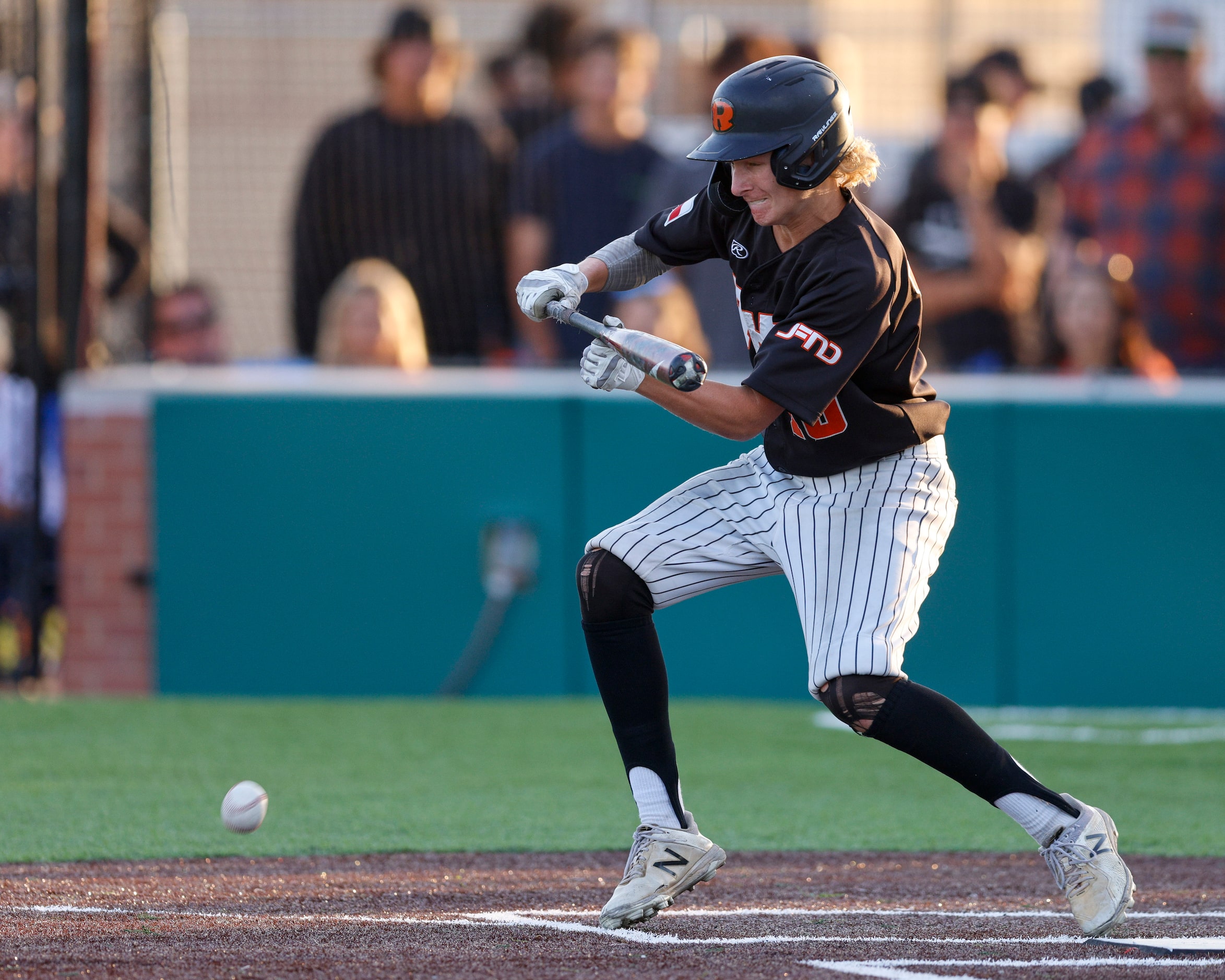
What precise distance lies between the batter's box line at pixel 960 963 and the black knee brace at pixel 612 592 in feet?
2.89

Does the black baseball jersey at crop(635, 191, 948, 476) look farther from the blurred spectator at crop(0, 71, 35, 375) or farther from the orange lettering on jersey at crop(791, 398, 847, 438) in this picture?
the blurred spectator at crop(0, 71, 35, 375)

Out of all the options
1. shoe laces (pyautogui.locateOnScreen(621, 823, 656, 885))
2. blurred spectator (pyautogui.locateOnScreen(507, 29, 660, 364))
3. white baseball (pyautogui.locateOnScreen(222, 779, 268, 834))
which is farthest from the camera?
blurred spectator (pyautogui.locateOnScreen(507, 29, 660, 364))

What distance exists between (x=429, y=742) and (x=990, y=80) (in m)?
4.28

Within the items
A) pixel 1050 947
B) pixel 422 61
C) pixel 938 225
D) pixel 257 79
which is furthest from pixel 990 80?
pixel 1050 947

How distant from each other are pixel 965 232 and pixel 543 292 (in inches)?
200

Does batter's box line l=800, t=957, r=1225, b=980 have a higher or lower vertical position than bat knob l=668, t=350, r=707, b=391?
lower

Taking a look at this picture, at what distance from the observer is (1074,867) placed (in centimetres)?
384

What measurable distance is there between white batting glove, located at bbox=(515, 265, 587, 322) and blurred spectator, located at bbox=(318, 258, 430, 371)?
4084 millimetres

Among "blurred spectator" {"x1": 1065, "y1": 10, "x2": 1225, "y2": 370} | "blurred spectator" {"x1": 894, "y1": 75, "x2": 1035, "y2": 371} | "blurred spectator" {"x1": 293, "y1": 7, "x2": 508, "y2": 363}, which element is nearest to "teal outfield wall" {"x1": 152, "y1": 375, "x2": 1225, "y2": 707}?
"blurred spectator" {"x1": 1065, "y1": 10, "x2": 1225, "y2": 370}

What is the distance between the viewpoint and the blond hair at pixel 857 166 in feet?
12.9

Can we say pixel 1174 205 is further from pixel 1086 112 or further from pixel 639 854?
pixel 639 854

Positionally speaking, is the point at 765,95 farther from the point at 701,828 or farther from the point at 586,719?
the point at 586,719

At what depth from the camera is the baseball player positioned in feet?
12.4

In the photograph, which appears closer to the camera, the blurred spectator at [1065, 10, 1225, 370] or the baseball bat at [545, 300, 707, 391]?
the baseball bat at [545, 300, 707, 391]
